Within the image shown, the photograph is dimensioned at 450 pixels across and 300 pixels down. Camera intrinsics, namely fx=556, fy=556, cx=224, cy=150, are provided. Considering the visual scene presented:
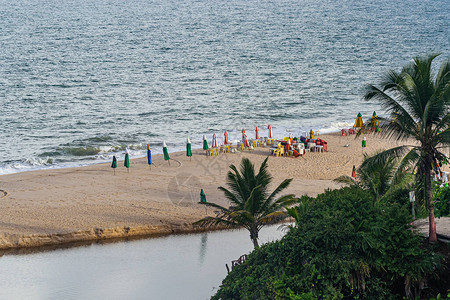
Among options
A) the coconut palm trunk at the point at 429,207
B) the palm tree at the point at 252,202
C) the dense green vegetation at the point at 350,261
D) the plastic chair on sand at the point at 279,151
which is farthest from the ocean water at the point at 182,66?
the dense green vegetation at the point at 350,261

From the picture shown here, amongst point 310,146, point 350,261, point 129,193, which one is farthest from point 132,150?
point 350,261

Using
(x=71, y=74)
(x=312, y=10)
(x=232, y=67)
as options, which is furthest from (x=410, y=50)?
(x=71, y=74)

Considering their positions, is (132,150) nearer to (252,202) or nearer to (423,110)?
(252,202)

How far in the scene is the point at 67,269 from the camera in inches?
802

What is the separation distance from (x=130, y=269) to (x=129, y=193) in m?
6.80

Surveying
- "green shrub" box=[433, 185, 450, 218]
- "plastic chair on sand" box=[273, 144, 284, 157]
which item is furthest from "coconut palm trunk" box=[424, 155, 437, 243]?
"plastic chair on sand" box=[273, 144, 284, 157]

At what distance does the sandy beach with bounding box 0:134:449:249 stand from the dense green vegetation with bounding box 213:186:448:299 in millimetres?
Answer: 10113

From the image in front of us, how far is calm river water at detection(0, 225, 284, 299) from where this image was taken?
1877 cm

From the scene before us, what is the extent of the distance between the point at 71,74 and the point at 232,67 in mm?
20738

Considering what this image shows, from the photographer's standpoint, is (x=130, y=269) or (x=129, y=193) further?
(x=129, y=193)

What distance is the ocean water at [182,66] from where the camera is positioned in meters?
44.7

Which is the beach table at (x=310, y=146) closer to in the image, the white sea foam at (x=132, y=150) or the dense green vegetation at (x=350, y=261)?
the white sea foam at (x=132, y=150)

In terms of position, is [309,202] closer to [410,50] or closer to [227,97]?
[227,97]

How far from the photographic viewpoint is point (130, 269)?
20.3 metres
